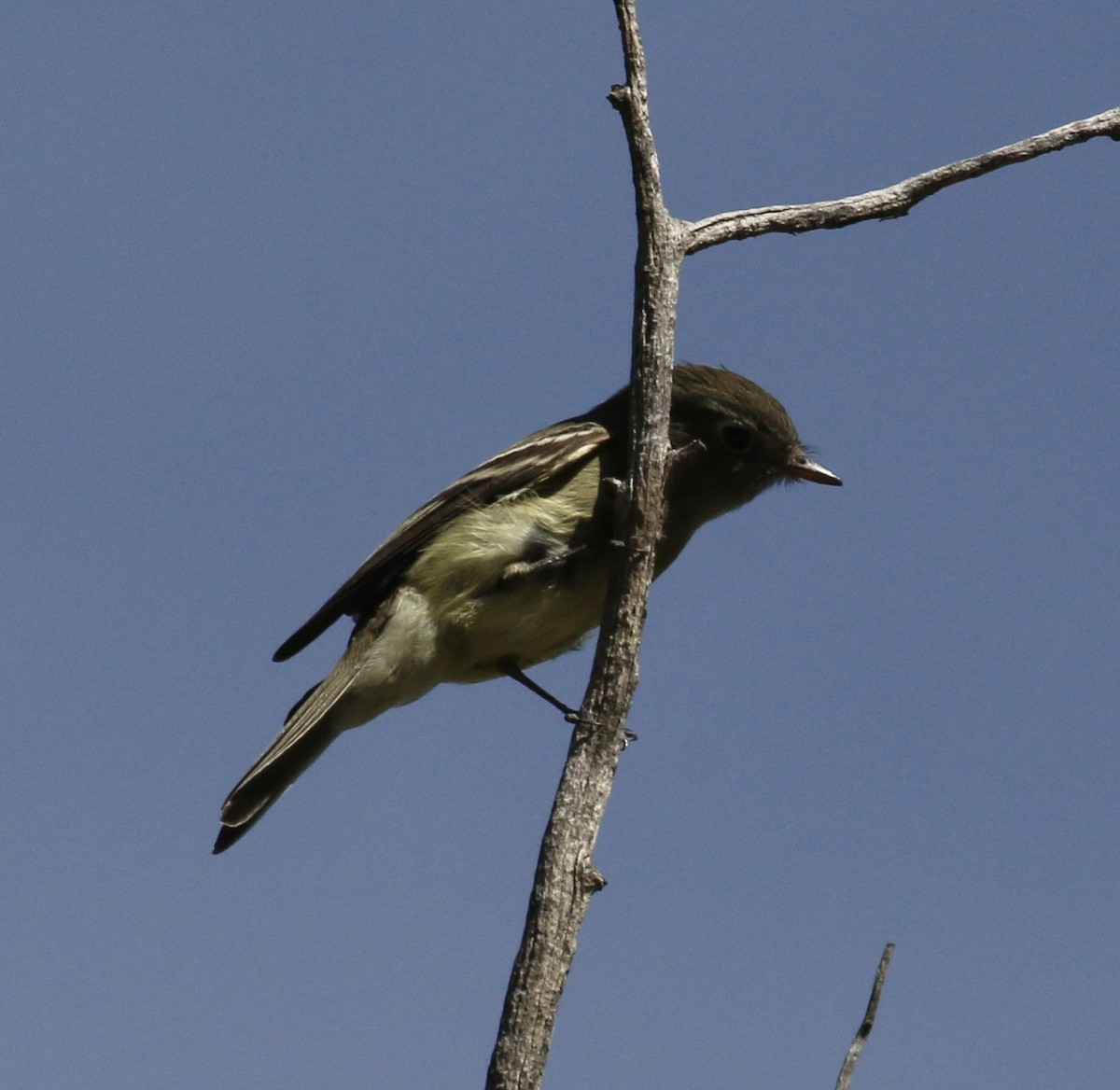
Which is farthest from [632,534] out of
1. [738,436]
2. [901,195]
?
[738,436]

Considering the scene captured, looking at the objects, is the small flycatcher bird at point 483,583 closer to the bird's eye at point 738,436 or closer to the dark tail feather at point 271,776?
the dark tail feather at point 271,776

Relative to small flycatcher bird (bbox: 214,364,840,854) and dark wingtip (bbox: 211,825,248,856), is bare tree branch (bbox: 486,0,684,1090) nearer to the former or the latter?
small flycatcher bird (bbox: 214,364,840,854)

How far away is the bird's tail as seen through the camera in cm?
716

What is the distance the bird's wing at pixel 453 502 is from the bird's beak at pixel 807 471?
4.13 ft

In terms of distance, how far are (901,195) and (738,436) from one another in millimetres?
2976

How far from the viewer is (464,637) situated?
7.74 metres

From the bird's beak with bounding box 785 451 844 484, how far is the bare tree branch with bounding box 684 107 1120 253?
306cm

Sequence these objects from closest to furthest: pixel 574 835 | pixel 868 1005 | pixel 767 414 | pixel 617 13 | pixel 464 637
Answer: pixel 868 1005, pixel 574 835, pixel 617 13, pixel 464 637, pixel 767 414

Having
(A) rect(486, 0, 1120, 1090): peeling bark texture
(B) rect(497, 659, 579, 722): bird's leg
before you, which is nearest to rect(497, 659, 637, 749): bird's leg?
(B) rect(497, 659, 579, 722): bird's leg

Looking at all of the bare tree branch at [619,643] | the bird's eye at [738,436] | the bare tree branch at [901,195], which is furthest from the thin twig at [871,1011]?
the bird's eye at [738,436]

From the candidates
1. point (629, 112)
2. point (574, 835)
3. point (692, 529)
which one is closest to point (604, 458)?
point (692, 529)

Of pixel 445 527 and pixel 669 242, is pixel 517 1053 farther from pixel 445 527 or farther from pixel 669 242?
pixel 445 527

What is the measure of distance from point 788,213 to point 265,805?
3727 mm

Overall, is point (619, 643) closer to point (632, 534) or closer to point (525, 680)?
point (632, 534)
